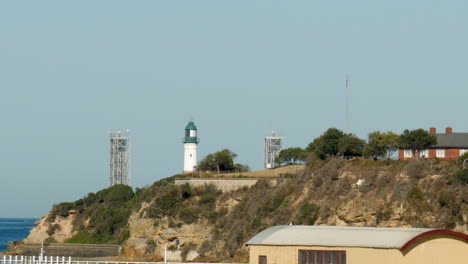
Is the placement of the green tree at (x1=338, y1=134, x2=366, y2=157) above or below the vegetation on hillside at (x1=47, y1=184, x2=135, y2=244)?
above

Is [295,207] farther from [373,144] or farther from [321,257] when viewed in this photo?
[321,257]

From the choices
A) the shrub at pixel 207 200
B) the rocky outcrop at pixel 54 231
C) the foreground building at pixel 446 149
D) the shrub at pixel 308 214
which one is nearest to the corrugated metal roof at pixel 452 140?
the foreground building at pixel 446 149

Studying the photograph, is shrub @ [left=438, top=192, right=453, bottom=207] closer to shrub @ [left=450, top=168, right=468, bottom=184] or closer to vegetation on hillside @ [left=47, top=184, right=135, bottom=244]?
shrub @ [left=450, top=168, right=468, bottom=184]

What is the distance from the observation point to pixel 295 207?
338 ft

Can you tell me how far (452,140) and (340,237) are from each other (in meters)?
59.0

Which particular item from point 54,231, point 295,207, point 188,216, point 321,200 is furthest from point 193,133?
point 321,200

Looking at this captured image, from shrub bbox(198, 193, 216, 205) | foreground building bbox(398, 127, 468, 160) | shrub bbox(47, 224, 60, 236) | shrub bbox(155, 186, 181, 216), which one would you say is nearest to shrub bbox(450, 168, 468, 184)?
foreground building bbox(398, 127, 468, 160)

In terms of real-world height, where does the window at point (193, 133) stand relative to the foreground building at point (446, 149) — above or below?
above

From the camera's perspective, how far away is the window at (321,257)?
5644 cm

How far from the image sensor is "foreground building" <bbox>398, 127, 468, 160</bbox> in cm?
11069

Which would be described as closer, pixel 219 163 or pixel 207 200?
pixel 207 200

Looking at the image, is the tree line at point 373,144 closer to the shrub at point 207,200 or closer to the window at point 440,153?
the window at point 440,153

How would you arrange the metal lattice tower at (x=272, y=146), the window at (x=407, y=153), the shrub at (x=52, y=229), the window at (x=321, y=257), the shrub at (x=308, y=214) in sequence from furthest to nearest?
the metal lattice tower at (x=272, y=146), the shrub at (x=52, y=229), the window at (x=407, y=153), the shrub at (x=308, y=214), the window at (x=321, y=257)

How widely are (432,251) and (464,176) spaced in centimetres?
3652
